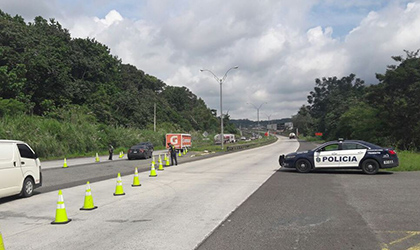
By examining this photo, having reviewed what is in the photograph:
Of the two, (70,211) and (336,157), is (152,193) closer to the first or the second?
(70,211)

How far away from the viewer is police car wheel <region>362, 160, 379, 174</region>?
52.5ft

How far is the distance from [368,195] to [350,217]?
10.8 ft

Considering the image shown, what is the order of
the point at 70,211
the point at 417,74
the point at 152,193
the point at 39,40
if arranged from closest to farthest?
the point at 70,211
the point at 152,193
the point at 417,74
the point at 39,40

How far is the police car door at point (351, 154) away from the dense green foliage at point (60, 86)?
95.8 ft

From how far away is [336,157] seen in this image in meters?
16.7

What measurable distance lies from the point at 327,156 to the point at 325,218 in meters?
9.52

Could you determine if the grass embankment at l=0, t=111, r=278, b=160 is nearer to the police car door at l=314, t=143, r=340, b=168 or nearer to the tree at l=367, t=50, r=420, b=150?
the police car door at l=314, t=143, r=340, b=168

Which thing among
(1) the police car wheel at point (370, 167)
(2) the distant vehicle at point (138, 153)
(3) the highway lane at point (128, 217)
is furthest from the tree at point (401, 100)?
(3) the highway lane at point (128, 217)

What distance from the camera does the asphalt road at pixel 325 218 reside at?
6.15 m

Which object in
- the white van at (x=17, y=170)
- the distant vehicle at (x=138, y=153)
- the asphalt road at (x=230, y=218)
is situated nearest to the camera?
the asphalt road at (x=230, y=218)

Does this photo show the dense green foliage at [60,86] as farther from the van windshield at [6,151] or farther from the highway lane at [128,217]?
the highway lane at [128,217]

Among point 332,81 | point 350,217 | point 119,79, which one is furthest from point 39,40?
point 332,81

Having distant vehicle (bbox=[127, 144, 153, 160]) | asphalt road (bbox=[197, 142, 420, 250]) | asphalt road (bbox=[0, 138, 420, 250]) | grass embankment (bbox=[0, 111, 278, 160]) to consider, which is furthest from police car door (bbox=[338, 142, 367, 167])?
grass embankment (bbox=[0, 111, 278, 160])

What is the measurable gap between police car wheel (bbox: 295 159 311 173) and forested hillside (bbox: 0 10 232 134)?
32941 millimetres
